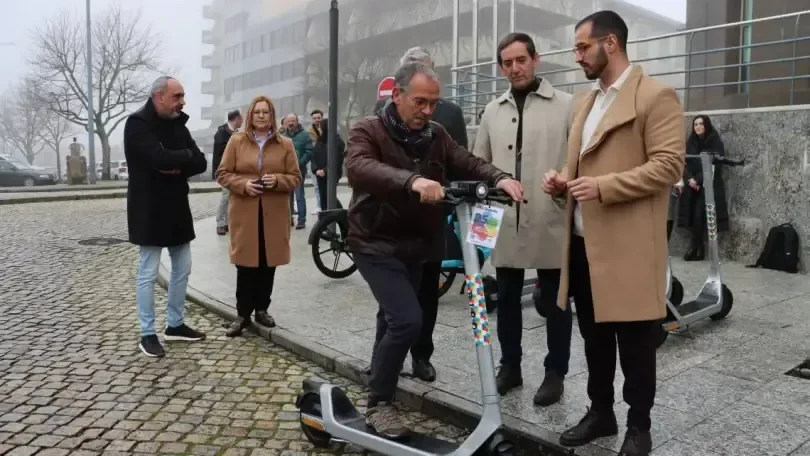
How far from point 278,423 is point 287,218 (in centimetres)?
211

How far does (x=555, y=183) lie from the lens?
3010mm

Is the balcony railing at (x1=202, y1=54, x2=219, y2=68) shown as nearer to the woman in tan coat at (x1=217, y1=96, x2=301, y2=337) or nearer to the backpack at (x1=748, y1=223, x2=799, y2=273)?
the backpack at (x1=748, y1=223, x2=799, y2=273)

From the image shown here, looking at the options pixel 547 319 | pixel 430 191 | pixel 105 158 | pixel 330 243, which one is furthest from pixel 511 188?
pixel 105 158

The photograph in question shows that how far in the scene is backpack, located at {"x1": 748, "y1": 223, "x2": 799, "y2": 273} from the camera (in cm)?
770

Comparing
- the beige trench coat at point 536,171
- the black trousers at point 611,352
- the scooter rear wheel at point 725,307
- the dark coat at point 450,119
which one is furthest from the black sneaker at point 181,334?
the scooter rear wheel at point 725,307

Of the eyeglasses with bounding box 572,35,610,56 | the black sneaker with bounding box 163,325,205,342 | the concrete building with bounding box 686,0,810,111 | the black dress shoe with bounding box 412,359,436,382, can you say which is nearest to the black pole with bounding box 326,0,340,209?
the black sneaker with bounding box 163,325,205,342

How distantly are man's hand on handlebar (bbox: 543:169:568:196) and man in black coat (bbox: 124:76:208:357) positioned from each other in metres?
2.86

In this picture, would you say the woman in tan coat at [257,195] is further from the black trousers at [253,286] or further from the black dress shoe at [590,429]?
the black dress shoe at [590,429]

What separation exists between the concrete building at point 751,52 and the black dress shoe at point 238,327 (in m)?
7.68

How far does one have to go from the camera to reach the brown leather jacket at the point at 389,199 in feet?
10.5

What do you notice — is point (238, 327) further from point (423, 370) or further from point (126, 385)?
point (423, 370)

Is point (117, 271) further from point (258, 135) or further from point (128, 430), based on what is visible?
point (128, 430)

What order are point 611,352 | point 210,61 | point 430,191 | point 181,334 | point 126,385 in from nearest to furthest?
1. point 430,191
2. point 611,352
3. point 126,385
4. point 181,334
5. point 210,61

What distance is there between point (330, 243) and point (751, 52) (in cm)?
815
